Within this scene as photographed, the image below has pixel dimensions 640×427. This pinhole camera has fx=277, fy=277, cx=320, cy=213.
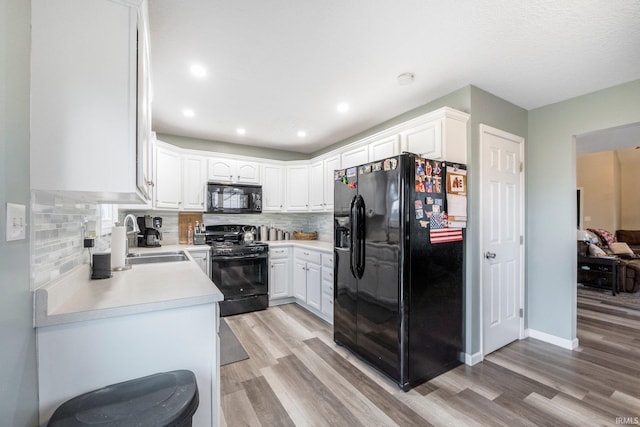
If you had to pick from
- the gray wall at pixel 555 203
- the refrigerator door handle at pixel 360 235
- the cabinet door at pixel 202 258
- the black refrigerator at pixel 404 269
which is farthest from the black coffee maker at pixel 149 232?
the gray wall at pixel 555 203

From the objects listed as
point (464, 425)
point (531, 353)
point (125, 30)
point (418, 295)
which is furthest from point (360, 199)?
point (531, 353)

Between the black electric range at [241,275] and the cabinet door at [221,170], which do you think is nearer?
the black electric range at [241,275]

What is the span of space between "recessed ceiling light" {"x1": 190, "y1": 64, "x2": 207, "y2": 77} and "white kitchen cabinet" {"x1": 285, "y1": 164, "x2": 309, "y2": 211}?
2320mm

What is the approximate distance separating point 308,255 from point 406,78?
7.95 ft

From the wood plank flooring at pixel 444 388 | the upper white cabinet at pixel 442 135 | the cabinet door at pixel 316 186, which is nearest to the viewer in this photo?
the wood plank flooring at pixel 444 388

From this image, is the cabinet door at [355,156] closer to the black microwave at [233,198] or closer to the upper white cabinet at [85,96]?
the black microwave at [233,198]

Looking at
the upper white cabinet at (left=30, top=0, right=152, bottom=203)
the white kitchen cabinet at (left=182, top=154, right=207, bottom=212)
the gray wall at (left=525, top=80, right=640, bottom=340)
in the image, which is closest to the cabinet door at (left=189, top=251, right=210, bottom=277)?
the white kitchen cabinet at (left=182, top=154, right=207, bottom=212)

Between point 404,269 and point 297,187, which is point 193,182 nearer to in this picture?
point 297,187

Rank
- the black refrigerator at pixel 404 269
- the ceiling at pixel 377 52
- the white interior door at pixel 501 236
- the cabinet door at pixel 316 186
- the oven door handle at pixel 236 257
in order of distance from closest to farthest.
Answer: the ceiling at pixel 377 52 → the black refrigerator at pixel 404 269 → the white interior door at pixel 501 236 → the oven door handle at pixel 236 257 → the cabinet door at pixel 316 186

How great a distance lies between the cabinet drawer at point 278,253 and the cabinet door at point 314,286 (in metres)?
0.47

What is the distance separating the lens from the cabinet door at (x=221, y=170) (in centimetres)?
396

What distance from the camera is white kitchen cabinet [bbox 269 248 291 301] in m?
3.96

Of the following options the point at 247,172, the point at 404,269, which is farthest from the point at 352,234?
the point at 247,172

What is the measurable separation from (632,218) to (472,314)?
26.5ft
